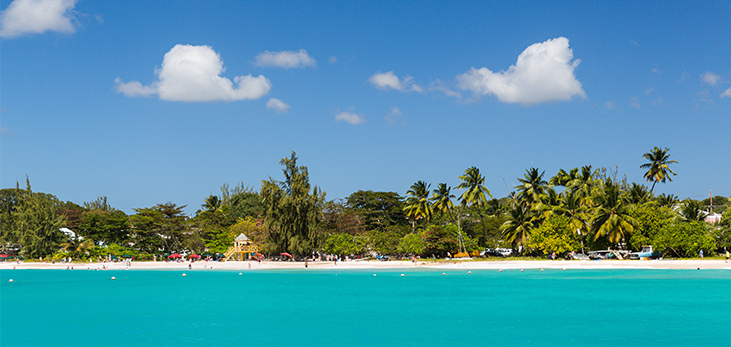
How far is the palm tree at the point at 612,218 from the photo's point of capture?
67.4 m

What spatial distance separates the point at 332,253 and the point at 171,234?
1000 inches

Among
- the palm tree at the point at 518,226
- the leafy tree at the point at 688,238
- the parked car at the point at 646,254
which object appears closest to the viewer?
the leafy tree at the point at 688,238

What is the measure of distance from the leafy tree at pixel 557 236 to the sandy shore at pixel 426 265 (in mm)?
2928

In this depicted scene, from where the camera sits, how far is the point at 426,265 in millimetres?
72625

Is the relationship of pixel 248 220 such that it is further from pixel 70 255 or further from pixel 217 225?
pixel 70 255

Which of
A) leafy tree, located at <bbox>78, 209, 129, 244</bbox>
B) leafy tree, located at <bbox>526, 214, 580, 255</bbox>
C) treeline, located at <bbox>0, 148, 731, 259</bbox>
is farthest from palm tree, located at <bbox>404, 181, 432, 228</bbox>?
leafy tree, located at <bbox>78, 209, 129, 244</bbox>

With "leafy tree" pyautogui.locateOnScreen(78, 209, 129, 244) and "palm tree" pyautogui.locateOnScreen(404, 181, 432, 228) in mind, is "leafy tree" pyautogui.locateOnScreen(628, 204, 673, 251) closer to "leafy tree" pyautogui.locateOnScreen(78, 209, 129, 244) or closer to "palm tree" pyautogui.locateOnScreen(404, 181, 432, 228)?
"palm tree" pyautogui.locateOnScreen(404, 181, 432, 228)

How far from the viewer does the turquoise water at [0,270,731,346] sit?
86.2 feet

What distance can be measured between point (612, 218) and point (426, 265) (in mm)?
22102

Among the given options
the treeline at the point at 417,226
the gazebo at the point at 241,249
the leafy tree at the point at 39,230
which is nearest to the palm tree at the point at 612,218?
the treeline at the point at 417,226

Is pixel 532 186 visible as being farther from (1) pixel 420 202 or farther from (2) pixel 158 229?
(2) pixel 158 229

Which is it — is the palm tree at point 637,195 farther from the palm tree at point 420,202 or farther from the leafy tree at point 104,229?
the leafy tree at point 104,229

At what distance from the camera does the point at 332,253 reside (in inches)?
3302

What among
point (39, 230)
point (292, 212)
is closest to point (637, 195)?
point (292, 212)
